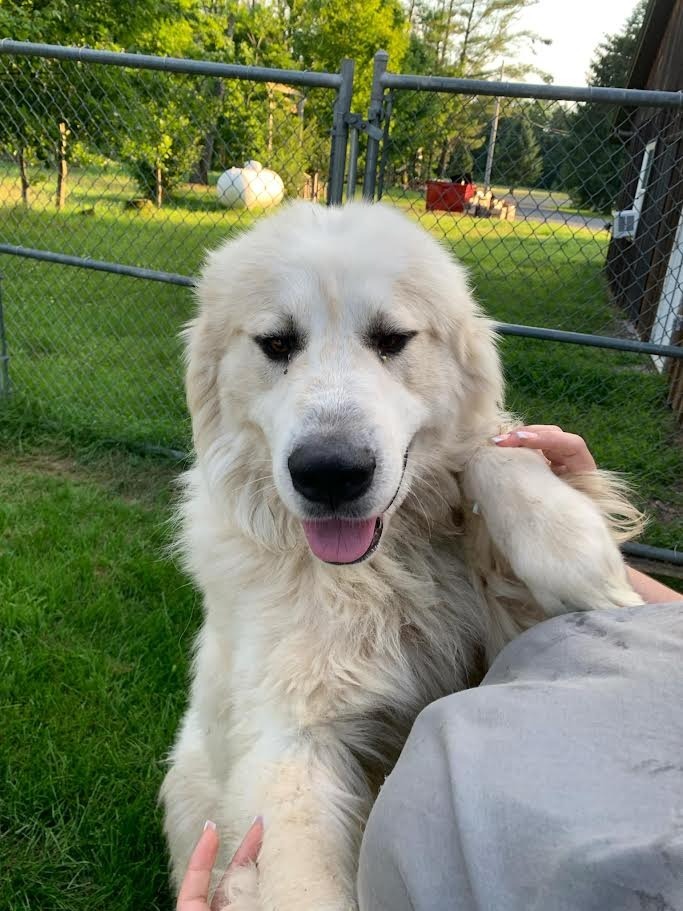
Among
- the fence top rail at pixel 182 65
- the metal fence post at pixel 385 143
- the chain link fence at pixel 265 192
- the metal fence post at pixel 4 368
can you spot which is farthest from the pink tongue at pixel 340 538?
the metal fence post at pixel 4 368

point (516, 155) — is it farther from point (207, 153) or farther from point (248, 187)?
point (207, 153)

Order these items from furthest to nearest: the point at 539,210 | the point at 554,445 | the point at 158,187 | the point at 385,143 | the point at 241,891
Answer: the point at 158,187 < the point at 539,210 < the point at 385,143 < the point at 554,445 < the point at 241,891

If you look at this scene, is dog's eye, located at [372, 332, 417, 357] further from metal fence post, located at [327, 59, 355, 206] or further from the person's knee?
metal fence post, located at [327, 59, 355, 206]

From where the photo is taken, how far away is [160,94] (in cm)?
489

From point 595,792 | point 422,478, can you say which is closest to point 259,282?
point 422,478

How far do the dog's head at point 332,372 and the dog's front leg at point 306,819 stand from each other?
1.61 ft

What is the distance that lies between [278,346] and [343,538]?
2.01 feet

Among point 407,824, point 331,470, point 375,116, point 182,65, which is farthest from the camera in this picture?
point 182,65

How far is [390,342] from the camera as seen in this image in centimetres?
200

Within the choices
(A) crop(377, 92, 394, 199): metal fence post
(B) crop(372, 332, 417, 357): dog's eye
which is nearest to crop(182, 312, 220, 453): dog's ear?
(B) crop(372, 332, 417, 357): dog's eye

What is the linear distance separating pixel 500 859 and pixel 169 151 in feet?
17.9

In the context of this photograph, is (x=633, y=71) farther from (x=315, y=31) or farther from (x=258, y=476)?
(x=315, y=31)

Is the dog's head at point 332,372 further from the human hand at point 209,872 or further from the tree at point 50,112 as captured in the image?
the tree at point 50,112

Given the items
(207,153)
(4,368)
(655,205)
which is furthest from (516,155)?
(655,205)
